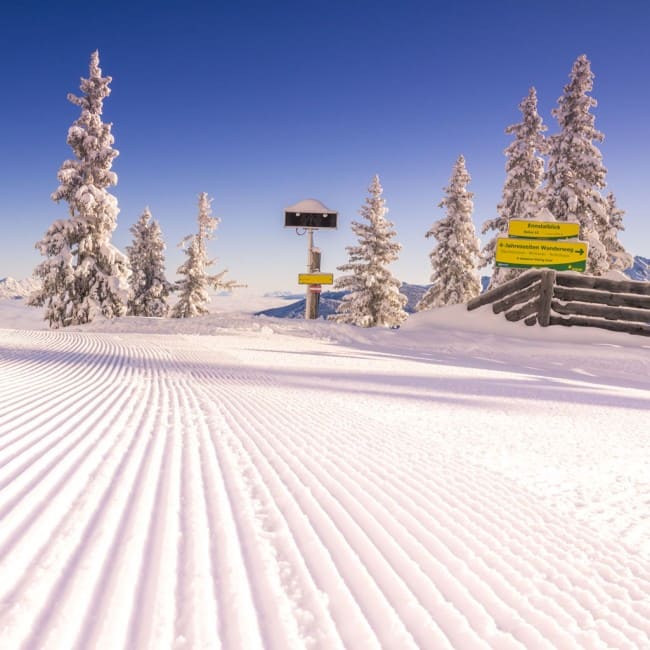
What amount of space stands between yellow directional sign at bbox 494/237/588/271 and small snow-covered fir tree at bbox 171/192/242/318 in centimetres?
2428

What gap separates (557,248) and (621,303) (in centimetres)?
243

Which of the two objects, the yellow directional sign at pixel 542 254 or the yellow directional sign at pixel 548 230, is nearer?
the yellow directional sign at pixel 542 254

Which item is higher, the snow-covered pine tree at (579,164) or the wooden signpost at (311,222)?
the snow-covered pine tree at (579,164)

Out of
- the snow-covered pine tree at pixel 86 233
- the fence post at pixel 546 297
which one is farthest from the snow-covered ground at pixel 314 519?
the snow-covered pine tree at pixel 86 233

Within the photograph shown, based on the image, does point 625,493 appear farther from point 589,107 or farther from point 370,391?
point 589,107

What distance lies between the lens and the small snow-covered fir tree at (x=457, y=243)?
27219 mm

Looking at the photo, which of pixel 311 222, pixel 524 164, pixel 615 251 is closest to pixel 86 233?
pixel 311 222

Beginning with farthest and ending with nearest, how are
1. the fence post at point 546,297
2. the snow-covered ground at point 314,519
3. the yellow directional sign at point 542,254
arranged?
the yellow directional sign at point 542,254 < the fence post at point 546,297 < the snow-covered ground at point 314,519

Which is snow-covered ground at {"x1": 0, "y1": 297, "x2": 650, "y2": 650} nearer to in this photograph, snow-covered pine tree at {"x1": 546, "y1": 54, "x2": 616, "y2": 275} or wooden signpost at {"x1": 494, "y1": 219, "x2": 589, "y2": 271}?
wooden signpost at {"x1": 494, "y1": 219, "x2": 589, "y2": 271}

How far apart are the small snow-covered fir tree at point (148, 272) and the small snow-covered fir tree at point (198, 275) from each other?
1154 mm

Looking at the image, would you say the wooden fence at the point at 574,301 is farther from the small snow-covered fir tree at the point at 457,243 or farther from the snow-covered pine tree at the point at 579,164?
the small snow-covered fir tree at the point at 457,243

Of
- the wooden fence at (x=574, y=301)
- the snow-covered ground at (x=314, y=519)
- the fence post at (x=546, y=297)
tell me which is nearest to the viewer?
the snow-covered ground at (x=314, y=519)

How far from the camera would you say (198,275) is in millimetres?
35062

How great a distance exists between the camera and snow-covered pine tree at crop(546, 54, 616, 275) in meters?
21.9
